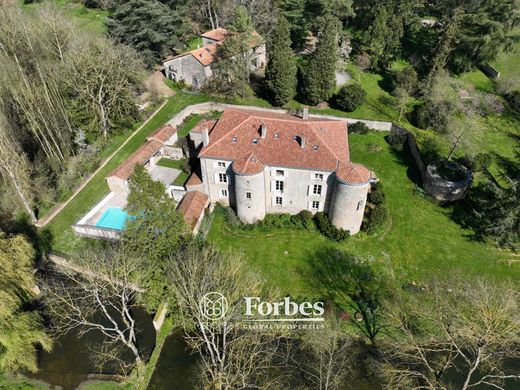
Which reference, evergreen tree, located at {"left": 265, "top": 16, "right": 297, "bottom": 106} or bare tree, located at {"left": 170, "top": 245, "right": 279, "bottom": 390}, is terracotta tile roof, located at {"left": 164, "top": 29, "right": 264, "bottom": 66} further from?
bare tree, located at {"left": 170, "top": 245, "right": 279, "bottom": 390}

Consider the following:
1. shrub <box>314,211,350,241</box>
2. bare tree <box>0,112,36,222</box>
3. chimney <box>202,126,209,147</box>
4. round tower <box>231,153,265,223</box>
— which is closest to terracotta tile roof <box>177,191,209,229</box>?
round tower <box>231,153,265,223</box>

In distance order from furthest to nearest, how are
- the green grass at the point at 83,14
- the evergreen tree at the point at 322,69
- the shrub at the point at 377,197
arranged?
1. the green grass at the point at 83,14
2. the evergreen tree at the point at 322,69
3. the shrub at the point at 377,197

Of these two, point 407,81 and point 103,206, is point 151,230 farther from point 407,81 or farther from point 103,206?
point 407,81

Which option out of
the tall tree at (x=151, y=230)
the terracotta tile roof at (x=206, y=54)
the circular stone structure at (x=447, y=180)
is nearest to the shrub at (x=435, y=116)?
the circular stone structure at (x=447, y=180)

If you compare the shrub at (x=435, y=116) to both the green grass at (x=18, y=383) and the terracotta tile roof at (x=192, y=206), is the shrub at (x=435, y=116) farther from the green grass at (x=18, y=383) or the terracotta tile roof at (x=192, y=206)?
the green grass at (x=18, y=383)

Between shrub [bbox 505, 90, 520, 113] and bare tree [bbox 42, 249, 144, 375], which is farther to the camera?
shrub [bbox 505, 90, 520, 113]

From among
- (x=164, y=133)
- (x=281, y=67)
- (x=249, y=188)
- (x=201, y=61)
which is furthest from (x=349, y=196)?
(x=201, y=61)
